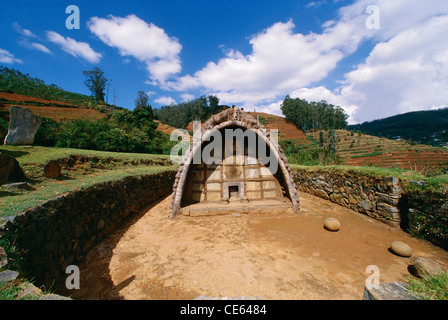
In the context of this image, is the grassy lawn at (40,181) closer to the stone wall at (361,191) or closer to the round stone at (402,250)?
the round stone at (402,250)

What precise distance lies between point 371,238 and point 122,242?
257 inches

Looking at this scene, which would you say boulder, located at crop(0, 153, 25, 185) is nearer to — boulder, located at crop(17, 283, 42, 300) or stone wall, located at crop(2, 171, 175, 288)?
stone wall, located at crop(2, 171, 175, 288)

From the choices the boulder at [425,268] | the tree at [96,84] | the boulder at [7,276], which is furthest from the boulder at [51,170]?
the tree at [96,84]

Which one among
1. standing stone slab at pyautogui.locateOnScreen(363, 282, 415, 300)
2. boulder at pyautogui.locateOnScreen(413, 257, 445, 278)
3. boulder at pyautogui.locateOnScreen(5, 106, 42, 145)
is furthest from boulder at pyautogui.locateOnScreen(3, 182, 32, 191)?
boulder at pyautogui.locateOnScreen(413, 257, 445, 278)

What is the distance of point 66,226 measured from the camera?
11.0 feet

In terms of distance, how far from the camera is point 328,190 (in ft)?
25.2

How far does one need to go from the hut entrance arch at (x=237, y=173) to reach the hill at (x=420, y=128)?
52.7 m

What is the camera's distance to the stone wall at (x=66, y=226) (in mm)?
2418

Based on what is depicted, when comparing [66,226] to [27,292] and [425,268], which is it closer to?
[27,292]

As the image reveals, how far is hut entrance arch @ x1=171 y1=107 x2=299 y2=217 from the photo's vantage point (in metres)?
6.67

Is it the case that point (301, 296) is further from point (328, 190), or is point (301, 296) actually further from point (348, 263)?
point (328, 190)

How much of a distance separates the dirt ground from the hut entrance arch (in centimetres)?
144

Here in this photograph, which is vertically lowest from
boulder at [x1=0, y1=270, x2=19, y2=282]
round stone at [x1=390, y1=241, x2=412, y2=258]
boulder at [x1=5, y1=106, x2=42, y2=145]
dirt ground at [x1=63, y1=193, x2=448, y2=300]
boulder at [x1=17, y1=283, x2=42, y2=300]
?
dirt ground at [x1=63, y1=193, x2=448, y2=300]
